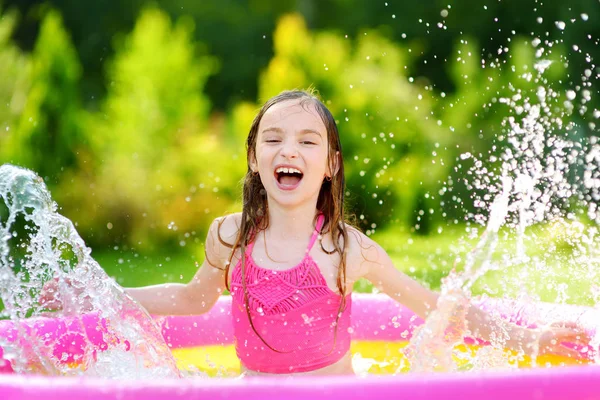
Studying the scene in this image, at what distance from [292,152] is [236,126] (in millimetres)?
5579

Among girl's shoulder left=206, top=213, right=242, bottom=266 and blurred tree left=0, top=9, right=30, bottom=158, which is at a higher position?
blurred tree left=0, top=9, right=30, bottom=158

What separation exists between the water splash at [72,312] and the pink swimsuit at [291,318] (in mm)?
288

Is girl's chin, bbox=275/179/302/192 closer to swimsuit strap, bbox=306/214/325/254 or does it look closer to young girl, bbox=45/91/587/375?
young girl, bbox=45/91/587/375

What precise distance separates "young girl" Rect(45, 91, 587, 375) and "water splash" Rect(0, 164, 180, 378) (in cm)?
29

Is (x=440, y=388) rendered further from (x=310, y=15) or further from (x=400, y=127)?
(x=310, y=15)

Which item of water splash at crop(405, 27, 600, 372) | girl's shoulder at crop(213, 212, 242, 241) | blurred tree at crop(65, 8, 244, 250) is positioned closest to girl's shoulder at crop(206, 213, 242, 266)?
girl's shoulder at crop(213, 212, 242, 241)

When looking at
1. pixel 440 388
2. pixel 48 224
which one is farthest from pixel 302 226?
pixel 440 388

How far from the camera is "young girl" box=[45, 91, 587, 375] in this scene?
245cm

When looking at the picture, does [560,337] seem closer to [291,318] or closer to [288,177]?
[291,318]

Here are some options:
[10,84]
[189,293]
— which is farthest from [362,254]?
[10,84]

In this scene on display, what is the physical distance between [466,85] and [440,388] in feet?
21.7

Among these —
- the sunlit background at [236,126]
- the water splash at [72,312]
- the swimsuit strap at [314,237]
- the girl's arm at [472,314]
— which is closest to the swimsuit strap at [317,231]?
the swimsuit strap at [314,237]

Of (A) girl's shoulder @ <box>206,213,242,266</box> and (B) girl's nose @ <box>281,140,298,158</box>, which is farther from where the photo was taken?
(A) girl's shoulder @ <box>206,213,242,266</box>

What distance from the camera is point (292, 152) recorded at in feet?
7.93
